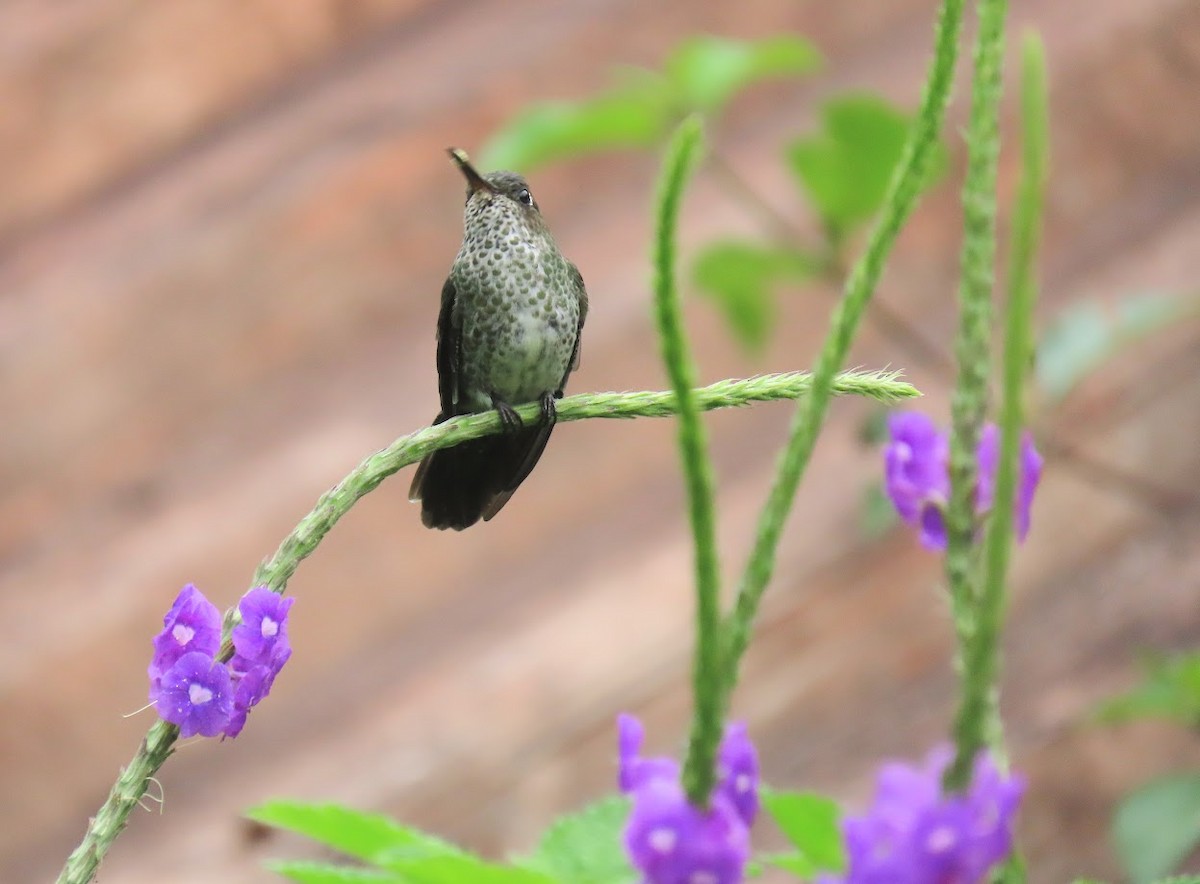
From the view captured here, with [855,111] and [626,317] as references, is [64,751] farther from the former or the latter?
[855,111]

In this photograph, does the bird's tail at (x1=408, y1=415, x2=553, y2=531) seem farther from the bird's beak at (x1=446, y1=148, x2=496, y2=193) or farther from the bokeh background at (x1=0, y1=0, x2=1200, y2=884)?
the bokeh background at (x1=0, y1=0, x2=1200, y2=884)

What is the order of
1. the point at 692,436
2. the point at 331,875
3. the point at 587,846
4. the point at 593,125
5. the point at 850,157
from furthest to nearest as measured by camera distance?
the point at 850,157 < the point at 593,125 < the point at 587,846 < the point at 331,875 < the point at 692,436

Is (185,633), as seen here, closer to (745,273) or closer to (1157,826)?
(1157,826)

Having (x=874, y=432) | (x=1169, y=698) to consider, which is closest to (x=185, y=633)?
(x=1169, y=698)

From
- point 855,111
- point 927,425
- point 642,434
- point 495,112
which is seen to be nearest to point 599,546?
point 642,434

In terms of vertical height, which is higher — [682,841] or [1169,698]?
[1169,698]

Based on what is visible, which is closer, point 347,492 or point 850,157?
point 347,492
